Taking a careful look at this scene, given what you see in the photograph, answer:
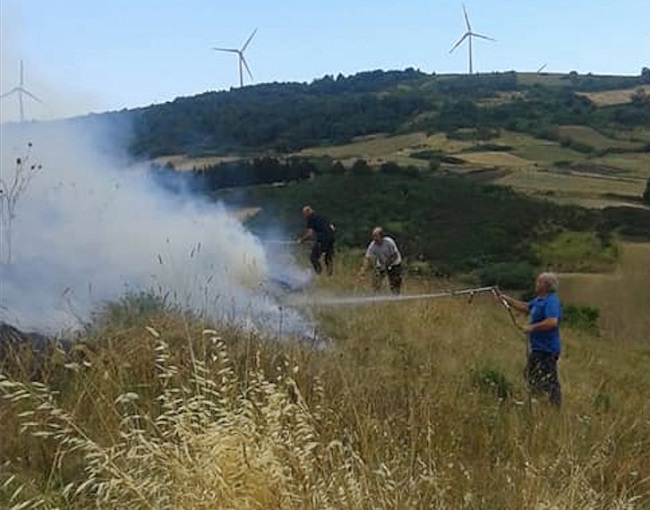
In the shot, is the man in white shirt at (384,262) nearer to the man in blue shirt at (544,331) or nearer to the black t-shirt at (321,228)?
the black t-shirt at (321,228)

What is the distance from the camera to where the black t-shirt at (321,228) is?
1762cm

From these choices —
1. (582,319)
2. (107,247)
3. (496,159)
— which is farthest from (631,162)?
(107,247)

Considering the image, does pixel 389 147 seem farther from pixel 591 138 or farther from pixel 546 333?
pixel 546 333

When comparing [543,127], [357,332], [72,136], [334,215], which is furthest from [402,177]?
[357,332]

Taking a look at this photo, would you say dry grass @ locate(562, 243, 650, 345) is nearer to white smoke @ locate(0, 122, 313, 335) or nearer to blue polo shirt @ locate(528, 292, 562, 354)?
white smoke @ locate(0, 122, 313, 335)

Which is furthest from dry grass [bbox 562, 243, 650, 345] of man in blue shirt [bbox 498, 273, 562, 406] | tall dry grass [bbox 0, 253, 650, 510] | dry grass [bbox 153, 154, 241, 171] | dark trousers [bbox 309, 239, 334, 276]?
tall dry grass [bbox 0, 253, 650, 510]

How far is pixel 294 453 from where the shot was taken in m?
3.62

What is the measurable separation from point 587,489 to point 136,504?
1.91 meters

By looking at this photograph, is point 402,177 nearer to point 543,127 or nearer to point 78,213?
point 543,127

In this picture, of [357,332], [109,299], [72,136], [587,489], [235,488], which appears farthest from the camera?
[72,136]

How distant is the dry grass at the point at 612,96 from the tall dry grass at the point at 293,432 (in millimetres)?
109779

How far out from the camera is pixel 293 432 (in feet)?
12.6

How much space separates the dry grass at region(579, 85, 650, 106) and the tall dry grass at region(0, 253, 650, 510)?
4322 inches

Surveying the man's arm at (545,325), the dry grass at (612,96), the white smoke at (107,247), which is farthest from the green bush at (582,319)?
the dry grass at (612,96)
